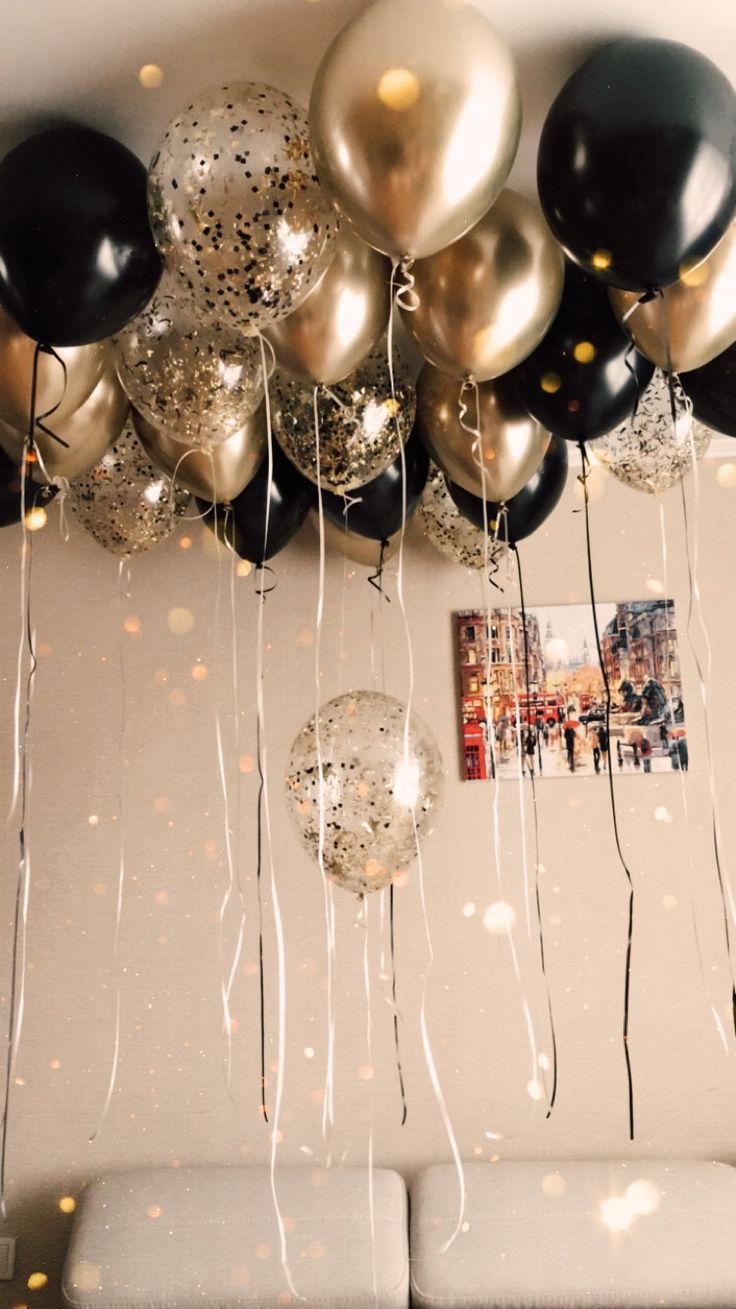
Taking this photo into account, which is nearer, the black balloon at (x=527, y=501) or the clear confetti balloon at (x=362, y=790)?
the clear confetti balloon at (x=362, y=790)

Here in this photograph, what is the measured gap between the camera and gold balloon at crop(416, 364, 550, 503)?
1661 mm

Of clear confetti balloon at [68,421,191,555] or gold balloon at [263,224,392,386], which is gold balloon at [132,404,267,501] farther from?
gold balloon at [263,224,392,386]

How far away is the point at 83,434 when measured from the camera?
1.67 metres

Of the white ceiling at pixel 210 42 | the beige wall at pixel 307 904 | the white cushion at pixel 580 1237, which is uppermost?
the white ceiling at pixel 210 42

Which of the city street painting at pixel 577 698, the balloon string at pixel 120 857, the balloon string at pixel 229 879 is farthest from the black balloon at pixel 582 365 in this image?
the balloon string at pixel 120 857

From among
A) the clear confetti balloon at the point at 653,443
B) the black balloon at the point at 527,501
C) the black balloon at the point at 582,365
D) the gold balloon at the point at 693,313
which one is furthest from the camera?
the black balloon at the point at 527,501

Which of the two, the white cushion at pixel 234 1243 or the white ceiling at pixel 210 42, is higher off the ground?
the white ceiling at pixel 210 42

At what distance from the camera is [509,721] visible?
251 cm

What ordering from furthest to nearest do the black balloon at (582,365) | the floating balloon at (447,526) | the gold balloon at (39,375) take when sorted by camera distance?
the floating balloon at (447,526) < the black balloon at (582,365) < the gold balloon at (39,375)

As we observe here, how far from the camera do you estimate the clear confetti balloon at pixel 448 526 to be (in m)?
2.10

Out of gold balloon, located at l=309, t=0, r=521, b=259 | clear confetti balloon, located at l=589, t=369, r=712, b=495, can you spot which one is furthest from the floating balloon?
gold balloon, located at l=309, t=0, r=521, b=259

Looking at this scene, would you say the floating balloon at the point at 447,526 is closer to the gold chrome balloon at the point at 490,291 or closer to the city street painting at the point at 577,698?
the city street painting at the point at 577,698

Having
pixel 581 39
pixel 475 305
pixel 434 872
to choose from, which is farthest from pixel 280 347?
pixel 434 872

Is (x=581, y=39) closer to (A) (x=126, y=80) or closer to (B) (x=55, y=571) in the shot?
(A) (x=126, y=80)
